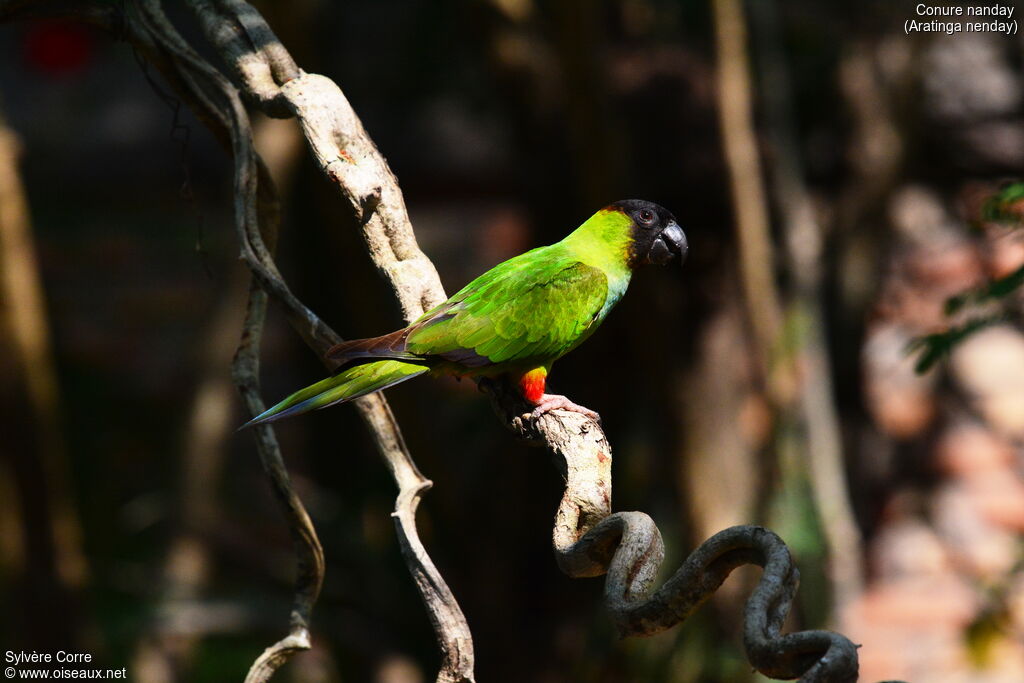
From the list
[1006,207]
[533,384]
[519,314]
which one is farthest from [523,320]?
[1006,207]

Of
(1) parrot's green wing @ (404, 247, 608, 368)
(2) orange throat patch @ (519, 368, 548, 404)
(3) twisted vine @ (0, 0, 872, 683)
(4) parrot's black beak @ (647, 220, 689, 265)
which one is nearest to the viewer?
(3) twisted vine @ (0, 0, 872, 683)

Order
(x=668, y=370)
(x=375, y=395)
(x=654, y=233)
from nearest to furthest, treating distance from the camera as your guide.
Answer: (x=375, y=395)
(x=654, y=233)
(x=668, y=370)

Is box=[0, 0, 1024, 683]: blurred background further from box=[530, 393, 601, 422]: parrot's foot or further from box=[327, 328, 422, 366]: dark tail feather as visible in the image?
box=[327, 328, 422, 366]: dark tail feather

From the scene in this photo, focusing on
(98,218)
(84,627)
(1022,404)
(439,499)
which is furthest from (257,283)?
(98,218)

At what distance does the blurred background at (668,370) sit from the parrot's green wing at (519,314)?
4.62 ft

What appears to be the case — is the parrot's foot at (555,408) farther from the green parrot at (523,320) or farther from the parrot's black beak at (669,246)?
the parrot's black beak at (669,246)

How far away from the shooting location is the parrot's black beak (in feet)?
10.4

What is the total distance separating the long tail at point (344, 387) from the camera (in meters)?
2.26

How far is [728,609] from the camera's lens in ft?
15.9

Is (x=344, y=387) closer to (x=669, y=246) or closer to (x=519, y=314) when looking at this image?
(x=519, y=314)

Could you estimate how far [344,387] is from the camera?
2.34m

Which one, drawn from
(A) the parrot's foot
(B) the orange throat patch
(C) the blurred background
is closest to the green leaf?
(A) the parrot's foot

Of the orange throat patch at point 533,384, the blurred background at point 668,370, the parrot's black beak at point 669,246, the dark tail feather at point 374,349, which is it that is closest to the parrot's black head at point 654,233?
the parrot's black beak at point 669,246

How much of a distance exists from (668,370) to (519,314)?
2067 mm
